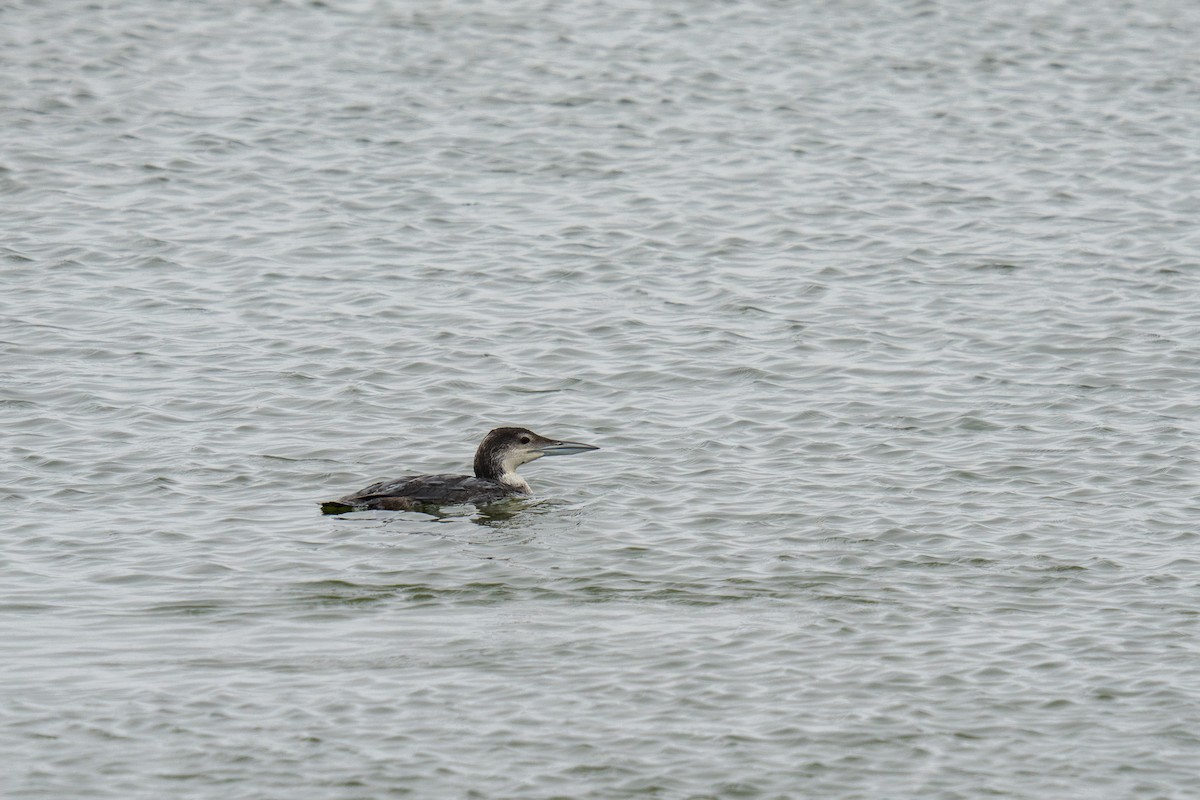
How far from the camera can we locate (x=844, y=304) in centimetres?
2044

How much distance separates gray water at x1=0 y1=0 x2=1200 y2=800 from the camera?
11.1m

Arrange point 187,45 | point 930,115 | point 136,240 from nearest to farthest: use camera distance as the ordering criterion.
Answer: point 136,240, point 930,115, point 187,45

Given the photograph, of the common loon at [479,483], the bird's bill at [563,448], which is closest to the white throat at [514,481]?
the common loon at [479,483]

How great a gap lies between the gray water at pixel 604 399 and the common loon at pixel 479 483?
156mm

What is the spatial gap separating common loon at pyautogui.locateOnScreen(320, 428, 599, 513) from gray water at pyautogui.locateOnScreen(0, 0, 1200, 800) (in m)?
0.16

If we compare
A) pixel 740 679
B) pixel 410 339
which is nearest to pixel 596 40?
pixel 410 339

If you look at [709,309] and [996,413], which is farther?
[709,309]

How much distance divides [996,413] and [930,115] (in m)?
11.5

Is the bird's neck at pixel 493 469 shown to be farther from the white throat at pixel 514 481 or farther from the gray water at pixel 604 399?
the gray water at pixel 604 399

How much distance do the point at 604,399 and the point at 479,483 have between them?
2.67m

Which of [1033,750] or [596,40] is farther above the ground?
[596,40]

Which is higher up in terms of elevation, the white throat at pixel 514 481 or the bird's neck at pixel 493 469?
the bird's neck at pixel 493 469

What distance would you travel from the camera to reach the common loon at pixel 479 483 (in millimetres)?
14648

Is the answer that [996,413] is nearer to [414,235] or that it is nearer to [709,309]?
[709,309]
